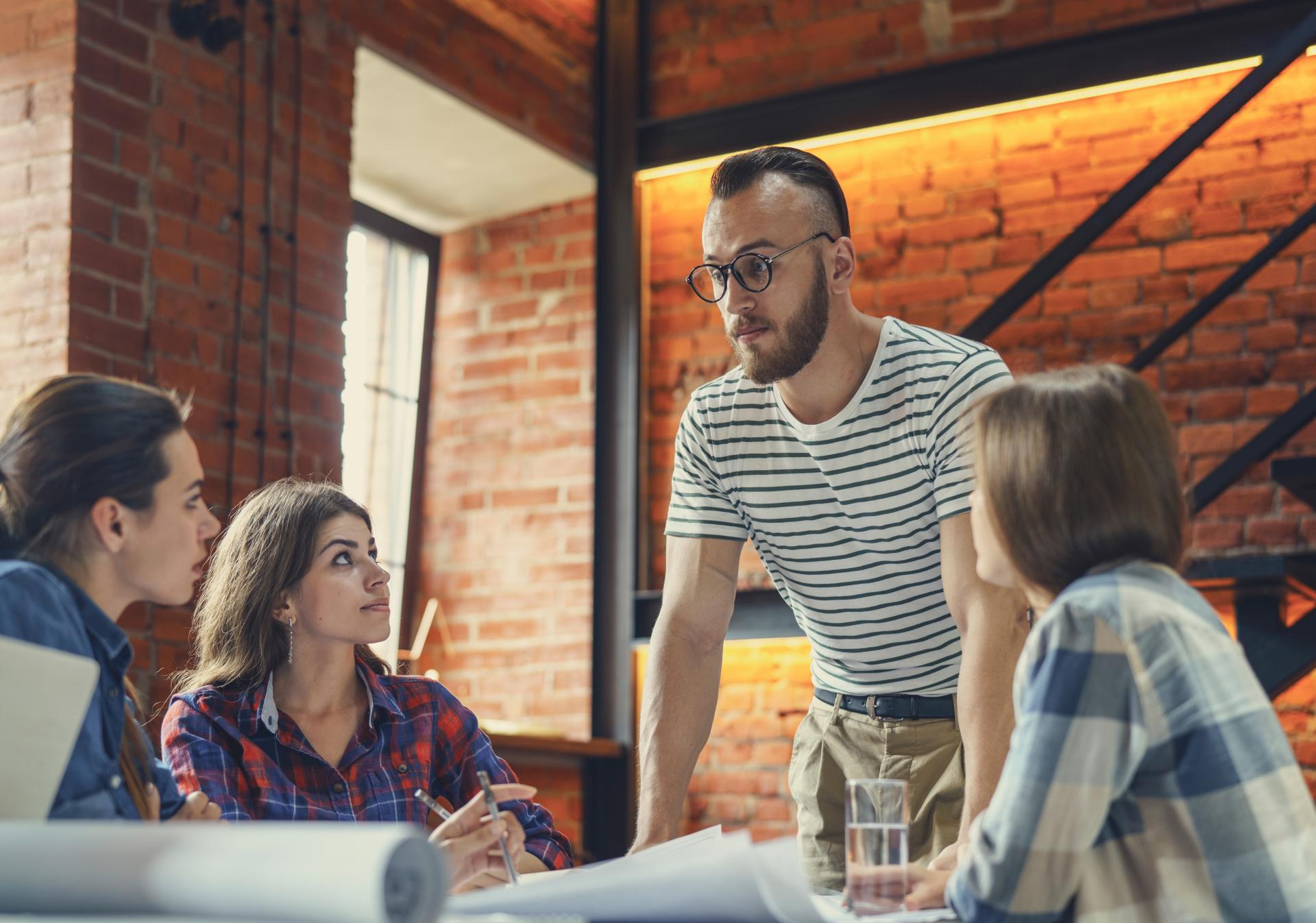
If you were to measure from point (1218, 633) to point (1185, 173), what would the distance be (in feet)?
10.9

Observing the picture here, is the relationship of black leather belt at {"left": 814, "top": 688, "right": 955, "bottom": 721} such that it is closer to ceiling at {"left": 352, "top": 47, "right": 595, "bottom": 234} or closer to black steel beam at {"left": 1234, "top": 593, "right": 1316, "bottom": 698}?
black steel beam at {"left": 1234, "top": 593, "right": 1316, "bottom": 698}

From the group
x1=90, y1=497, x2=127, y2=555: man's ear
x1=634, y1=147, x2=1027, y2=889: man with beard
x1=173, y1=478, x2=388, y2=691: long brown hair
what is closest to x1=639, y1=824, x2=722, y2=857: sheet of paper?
x1=634, y1=147, x2=1027, y2=889: man with beard

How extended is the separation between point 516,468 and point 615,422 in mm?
441

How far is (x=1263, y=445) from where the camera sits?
299 cm

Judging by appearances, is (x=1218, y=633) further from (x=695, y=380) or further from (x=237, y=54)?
(x=695, y=380)

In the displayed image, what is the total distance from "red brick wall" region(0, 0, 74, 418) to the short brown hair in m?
2.26

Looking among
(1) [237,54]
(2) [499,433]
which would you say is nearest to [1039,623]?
(1) [237,54]

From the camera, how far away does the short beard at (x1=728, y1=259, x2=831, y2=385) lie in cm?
182

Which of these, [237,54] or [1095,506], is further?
[237,54]

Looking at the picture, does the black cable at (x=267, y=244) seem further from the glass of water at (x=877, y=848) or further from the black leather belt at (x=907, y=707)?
the glass of water at (x=877, y=848)

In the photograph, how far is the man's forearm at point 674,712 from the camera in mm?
1725

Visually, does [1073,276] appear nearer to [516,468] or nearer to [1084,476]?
[516,468]

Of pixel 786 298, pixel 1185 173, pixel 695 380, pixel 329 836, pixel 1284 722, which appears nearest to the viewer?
pixel 329 836

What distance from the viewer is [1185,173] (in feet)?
13.1
